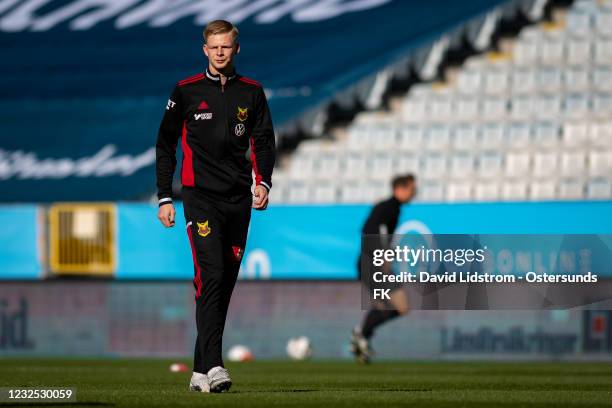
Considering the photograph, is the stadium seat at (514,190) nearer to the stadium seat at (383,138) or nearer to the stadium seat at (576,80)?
the stadium seat at (576,80)

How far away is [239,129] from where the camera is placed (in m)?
7.00

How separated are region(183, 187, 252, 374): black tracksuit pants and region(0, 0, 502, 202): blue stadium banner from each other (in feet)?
36.8

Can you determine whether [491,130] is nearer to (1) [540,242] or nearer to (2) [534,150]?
(2) [534,150]

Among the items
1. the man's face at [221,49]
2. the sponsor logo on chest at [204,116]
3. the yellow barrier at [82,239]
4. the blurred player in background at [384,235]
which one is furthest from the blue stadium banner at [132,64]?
the man's face at [221,49]

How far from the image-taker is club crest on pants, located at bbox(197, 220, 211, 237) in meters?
6.91

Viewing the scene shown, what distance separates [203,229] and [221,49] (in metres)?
0.92

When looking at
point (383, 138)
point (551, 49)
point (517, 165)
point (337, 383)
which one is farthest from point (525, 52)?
point (337, 383)

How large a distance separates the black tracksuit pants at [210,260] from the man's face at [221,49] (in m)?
0.67

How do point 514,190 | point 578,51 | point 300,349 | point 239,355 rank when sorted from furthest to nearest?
point 578,51 → point 514,190 → point 239,355 → point 300,349

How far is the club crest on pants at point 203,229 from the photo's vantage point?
6.91 meters

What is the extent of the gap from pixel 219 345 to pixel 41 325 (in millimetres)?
10461

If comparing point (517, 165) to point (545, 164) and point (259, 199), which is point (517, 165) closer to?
point (545, 164)

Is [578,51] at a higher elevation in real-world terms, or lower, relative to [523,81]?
higher

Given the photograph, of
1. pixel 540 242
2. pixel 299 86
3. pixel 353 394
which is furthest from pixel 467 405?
pixel 299 86
